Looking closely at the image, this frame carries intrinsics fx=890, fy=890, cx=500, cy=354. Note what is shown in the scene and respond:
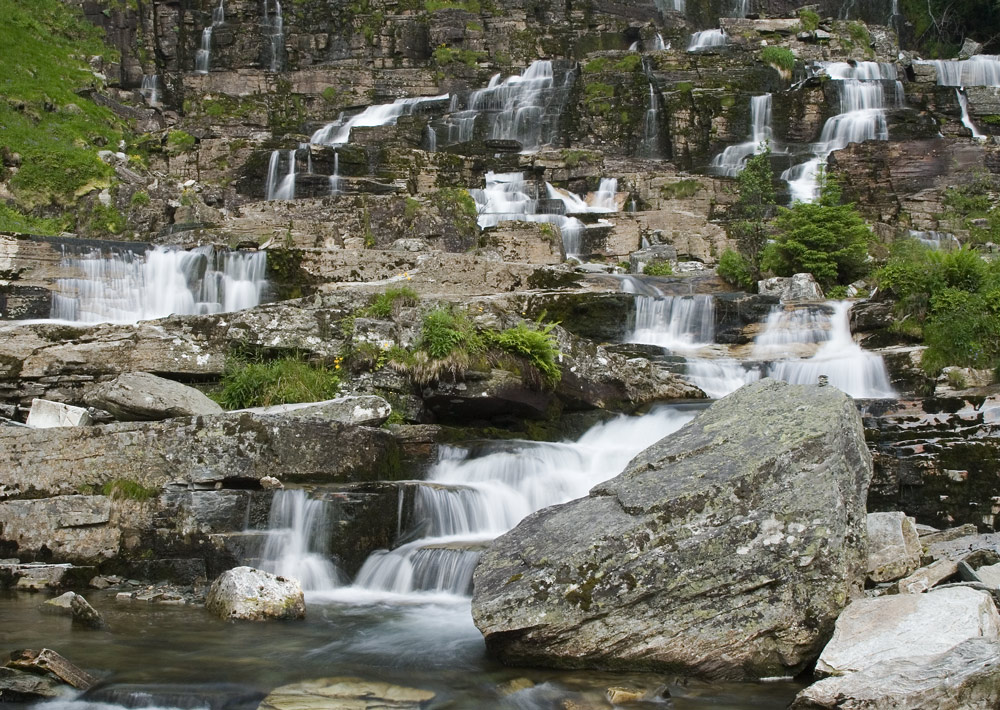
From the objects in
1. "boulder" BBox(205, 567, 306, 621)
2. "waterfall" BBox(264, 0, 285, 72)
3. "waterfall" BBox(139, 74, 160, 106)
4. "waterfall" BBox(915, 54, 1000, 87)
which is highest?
"waterfall" BBox(264, 0, 285, 72)

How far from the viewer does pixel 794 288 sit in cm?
1830

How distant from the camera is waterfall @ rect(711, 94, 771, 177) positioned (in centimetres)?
3050

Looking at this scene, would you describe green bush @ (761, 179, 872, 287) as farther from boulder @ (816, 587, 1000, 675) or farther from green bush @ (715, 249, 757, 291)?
boulder @ (816, 587, 1000, 675)

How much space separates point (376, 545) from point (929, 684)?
510 cm

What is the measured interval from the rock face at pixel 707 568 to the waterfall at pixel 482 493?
172 cm

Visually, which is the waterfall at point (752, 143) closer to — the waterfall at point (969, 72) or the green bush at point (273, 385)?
the waterfall at point (969, 72)

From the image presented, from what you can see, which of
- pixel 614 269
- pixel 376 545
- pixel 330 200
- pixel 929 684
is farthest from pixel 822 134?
pixel 929 684

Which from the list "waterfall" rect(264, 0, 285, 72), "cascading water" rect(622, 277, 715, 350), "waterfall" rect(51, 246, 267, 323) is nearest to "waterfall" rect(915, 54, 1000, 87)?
"cascading water" rect(622, 277, 715, 350)

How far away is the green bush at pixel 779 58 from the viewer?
33.9 meters

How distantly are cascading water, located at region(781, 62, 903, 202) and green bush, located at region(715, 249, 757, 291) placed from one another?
31.6 ft

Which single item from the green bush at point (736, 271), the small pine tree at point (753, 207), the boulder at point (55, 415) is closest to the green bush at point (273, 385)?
the boulder at point (55, 415)

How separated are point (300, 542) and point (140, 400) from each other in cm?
243

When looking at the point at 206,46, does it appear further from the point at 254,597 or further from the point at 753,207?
the point at 254,597

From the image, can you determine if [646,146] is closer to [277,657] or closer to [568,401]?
[568,401]
